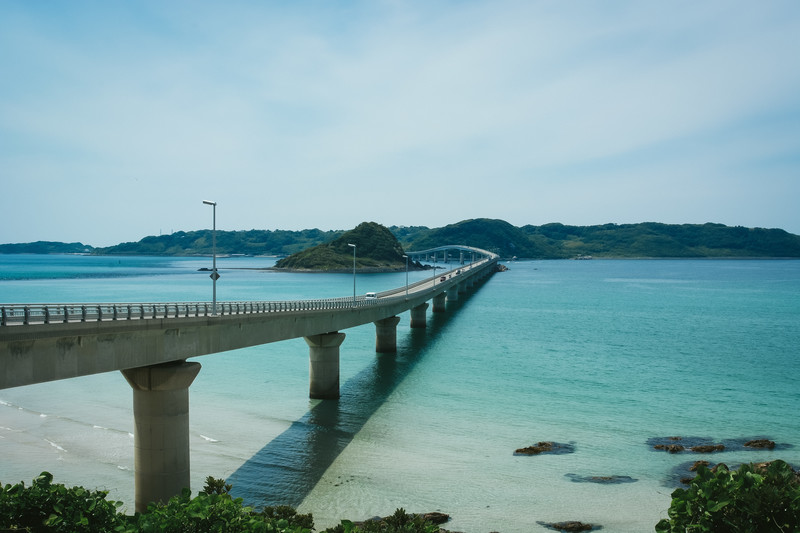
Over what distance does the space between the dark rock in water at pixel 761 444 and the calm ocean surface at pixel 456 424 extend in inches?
25.6

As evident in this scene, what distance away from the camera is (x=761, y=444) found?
3381 centimetres

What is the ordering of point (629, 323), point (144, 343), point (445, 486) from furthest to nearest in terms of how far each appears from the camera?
point (629, 323) → point (445, 486) → point (144, 343)

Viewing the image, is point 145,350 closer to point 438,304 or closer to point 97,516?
point 97,516

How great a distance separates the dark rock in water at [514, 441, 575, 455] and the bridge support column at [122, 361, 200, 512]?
1716cm

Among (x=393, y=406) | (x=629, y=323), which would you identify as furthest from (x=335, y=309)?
(x=629, y=323)

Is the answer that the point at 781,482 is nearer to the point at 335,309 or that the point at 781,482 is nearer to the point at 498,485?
the point at 498,485

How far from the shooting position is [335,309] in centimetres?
4459

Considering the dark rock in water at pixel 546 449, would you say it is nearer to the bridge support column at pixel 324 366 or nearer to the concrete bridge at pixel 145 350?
the concrete bridge at pixel 145 350

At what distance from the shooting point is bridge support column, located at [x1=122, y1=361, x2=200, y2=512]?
23.8 meters

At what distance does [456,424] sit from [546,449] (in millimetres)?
6908

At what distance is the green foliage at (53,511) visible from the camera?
1321 centimetres

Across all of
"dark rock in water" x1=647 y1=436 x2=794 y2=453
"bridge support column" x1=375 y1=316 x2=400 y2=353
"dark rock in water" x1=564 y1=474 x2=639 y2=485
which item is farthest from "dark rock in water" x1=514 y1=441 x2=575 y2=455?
"bridge support column" x1=375 y1=316 x2=400 y2=353

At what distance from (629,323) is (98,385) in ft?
247

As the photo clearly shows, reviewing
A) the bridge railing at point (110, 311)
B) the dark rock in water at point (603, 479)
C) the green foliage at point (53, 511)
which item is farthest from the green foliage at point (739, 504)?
the bridge railing at point (110, 311)
